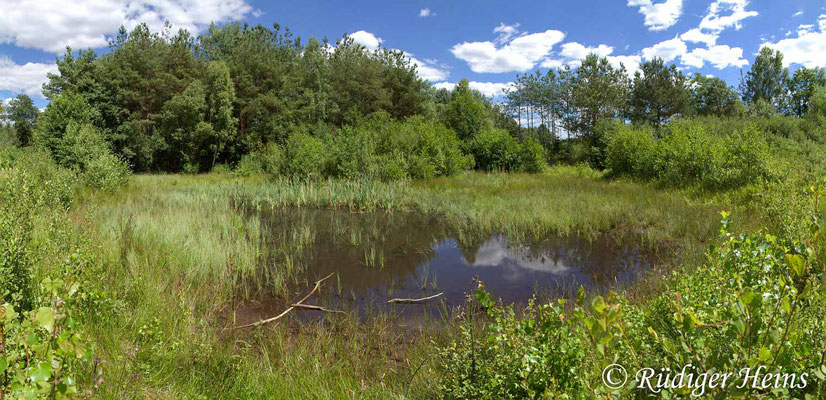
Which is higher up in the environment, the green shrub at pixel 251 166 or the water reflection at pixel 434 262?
the green shrub at pixel 251 166

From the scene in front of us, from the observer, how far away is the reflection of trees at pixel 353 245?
21.4ft

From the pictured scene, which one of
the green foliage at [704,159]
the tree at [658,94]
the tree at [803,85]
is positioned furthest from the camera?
the tree at [803,85]

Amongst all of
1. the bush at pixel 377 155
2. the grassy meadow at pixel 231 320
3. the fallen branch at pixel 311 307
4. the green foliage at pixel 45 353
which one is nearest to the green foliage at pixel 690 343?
the grassy meadow at pixel 231 320

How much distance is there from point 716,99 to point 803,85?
1553 cm

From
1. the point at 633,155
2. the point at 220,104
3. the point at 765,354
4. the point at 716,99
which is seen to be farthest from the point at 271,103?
the point at 716,99

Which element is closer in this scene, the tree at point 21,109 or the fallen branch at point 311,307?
the fallen branch at point 311,307

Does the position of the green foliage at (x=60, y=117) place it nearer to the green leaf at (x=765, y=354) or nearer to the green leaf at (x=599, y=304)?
the green leaf at (x=599, y=304)

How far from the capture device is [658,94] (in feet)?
115

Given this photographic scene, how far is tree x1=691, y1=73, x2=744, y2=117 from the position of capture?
1470 inches

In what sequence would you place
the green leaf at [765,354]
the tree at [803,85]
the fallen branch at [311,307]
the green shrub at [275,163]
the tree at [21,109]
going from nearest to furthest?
1. the green leaf at [765,354]
2. the fallen branch at [311,307]
3. the green shrub at [275,163]
4. the tree at [803,85]
5. the tree at [21,109]

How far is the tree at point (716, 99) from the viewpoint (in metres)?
37.3

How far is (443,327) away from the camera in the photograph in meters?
4.24

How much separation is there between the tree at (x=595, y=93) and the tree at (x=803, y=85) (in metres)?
22.4

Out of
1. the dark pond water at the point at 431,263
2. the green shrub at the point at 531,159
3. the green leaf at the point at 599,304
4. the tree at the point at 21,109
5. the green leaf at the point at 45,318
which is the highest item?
the tree at the point at 21,109
